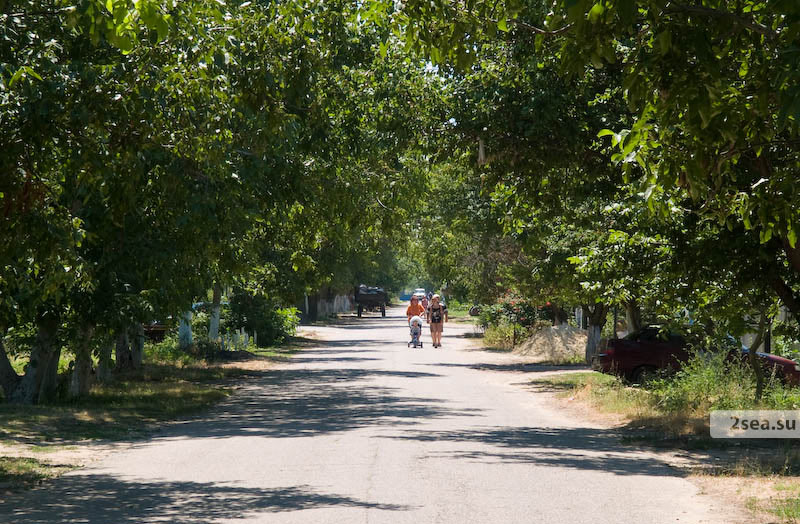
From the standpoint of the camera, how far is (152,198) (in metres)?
14.0

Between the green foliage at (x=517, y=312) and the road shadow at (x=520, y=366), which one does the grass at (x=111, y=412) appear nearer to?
the road shadow at (x=520, y=366)

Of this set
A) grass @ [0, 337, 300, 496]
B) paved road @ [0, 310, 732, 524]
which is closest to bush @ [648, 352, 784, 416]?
paved road @ [0, 310, 732, 524]

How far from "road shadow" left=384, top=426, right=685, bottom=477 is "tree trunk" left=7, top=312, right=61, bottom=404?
23.8 ft

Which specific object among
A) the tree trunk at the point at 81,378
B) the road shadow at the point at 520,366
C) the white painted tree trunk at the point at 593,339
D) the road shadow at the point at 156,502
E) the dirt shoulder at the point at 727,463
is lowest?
the dirt shoulder at the point at 727,463

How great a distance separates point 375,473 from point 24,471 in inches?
153

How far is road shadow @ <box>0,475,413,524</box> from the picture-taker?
8.56m

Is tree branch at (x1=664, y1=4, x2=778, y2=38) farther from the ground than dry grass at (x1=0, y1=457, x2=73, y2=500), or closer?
farther from the ground

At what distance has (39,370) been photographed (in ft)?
60.0

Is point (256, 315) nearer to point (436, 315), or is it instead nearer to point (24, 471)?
point (436, 315)

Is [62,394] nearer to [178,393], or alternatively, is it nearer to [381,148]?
[178,393]

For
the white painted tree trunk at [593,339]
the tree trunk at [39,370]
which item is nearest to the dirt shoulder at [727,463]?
the white painted tree trunk at [593,339]

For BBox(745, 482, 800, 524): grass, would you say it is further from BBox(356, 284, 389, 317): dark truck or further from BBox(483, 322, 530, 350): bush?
BBox(356, 284, 389, 317): dark truck

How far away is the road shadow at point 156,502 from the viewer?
8562mm

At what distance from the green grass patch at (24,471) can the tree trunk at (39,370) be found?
6.28 m
